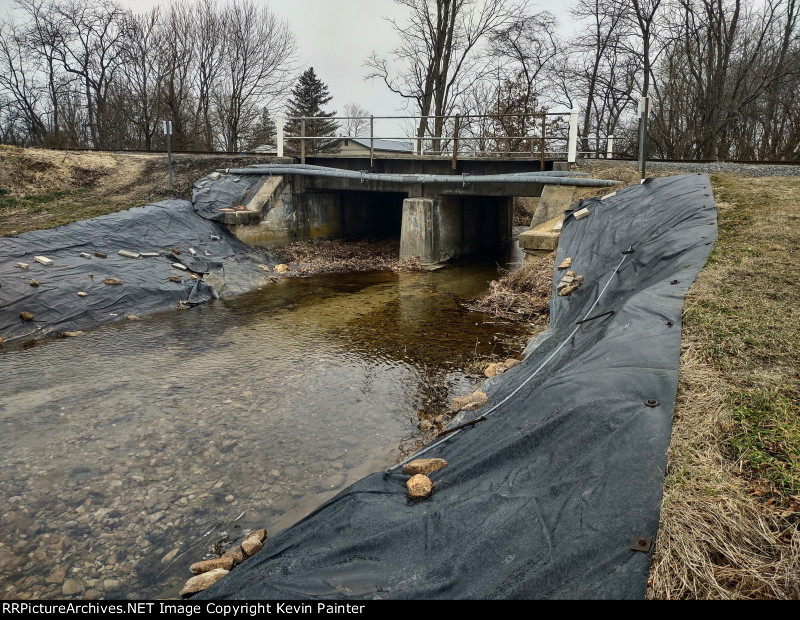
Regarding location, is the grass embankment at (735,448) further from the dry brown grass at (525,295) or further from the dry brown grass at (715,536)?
the dry brown grass at (525,295)

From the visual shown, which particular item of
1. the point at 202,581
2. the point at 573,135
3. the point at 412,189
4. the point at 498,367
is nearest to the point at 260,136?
the point at 412,189

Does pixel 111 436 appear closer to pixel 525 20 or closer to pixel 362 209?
pixel 362 209

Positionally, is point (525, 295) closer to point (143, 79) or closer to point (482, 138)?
point (482, 138)

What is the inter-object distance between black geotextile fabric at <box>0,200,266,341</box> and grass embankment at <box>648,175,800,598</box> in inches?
382

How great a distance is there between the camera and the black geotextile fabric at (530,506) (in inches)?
102

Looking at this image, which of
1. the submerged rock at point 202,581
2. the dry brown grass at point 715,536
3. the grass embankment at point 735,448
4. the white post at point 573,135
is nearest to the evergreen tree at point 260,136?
the white post at point 573,135

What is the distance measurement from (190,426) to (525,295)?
7.27m

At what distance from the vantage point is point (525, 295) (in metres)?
11.0

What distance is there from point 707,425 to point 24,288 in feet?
35.3

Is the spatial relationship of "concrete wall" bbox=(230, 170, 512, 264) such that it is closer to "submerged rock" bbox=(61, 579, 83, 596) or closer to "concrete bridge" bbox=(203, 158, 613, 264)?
"concrete bridge" bbox=(203, 158, 613, 264)

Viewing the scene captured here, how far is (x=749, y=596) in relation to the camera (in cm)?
216

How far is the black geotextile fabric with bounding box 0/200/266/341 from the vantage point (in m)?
9.41

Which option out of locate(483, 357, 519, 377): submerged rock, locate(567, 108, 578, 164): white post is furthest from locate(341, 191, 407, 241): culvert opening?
locate(483, 357, 519, 377): submerged rock

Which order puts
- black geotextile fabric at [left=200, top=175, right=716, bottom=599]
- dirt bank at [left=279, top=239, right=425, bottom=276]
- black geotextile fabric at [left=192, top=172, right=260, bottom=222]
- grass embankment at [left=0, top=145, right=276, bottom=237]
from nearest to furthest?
black geotextile fabric at [left=200, top=175, right=716, bottom=599]
grass embankment at [left=0, top=145, right=276, bottom=237]
black geotextile fabric at [left=192, top=172, right=260, bottom=222]
dirt bank at [left=279, top=239, right=425, bottom=276]
